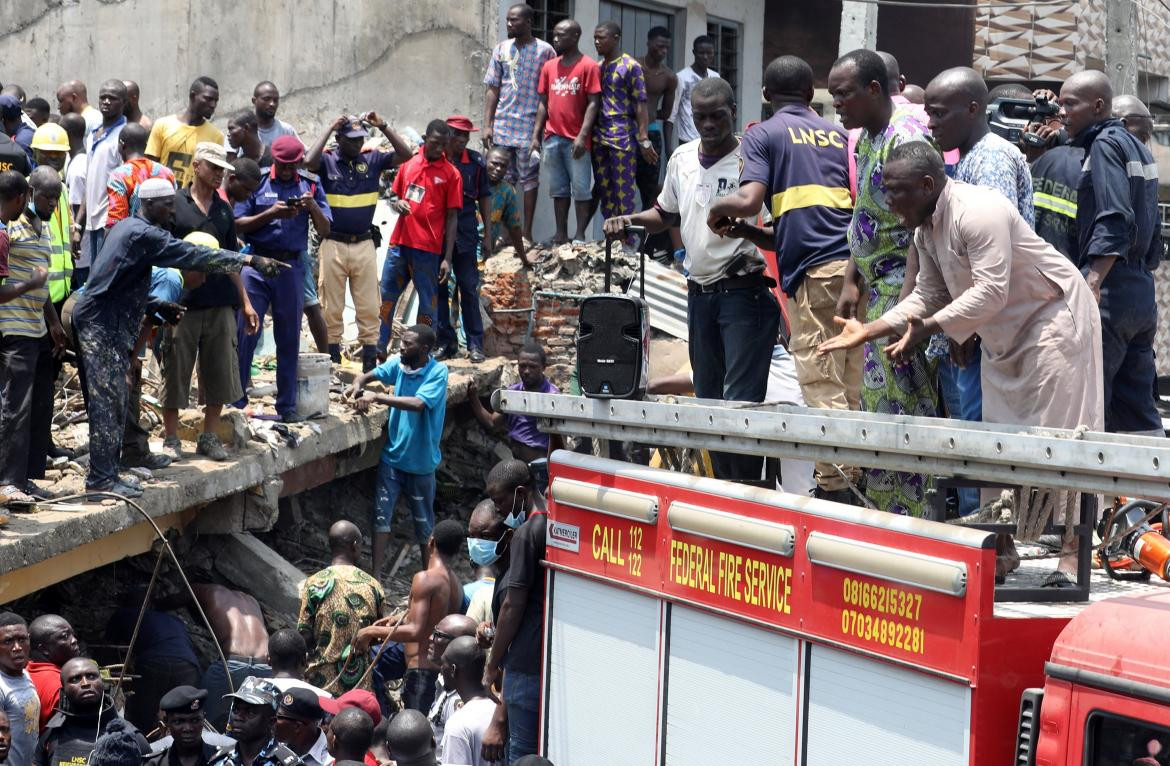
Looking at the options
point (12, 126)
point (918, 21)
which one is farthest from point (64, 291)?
point (918, 21)

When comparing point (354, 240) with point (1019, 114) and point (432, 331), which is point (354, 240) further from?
point (1019, 114)

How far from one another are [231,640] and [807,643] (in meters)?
5.64

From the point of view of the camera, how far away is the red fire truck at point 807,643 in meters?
3.81

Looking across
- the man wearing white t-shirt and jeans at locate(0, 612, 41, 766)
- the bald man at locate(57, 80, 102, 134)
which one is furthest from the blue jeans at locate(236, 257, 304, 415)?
the bald man at locate(57, 80, 102, 134)

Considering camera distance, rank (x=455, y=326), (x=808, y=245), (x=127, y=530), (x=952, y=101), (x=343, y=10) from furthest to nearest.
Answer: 1. (x=343, y=10)
2. (x=455, y=326)
3. (x=127, y=530)
4. (x=808, y=245)
5. (x=952, y=101)

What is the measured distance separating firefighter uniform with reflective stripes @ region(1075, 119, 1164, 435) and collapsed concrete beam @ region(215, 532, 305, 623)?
18.1 feet

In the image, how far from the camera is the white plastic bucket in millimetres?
10922

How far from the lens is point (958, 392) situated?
20.8ft

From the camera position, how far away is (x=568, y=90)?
13516 mm

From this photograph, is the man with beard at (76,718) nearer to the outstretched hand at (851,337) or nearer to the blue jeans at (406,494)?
the outstretched hand at (851,337)

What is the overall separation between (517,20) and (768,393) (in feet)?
21.6

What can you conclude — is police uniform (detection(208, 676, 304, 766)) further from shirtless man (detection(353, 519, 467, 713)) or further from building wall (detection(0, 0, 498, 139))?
building wall (detection(0, 0, 498, 139))

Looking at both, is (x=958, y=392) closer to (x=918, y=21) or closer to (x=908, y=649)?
(x=908, y=649)

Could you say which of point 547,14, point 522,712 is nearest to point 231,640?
point 522,712
